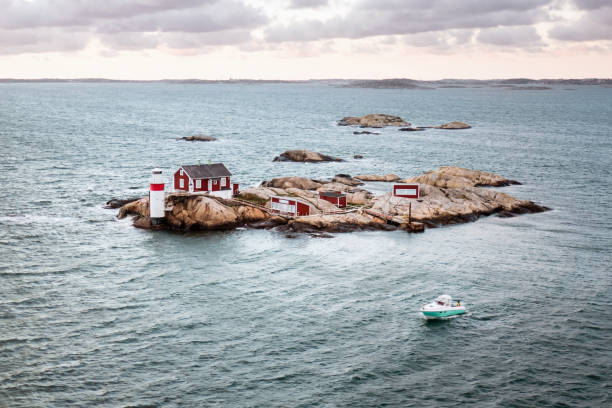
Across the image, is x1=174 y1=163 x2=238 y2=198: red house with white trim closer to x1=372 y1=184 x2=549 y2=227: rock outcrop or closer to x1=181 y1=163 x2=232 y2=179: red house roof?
x1=181 y1=163 x2=232 y2=179: red house roof

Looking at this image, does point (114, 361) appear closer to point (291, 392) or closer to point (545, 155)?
point (291, 392)

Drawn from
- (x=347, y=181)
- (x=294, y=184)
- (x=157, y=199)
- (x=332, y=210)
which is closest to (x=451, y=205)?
(x=332, y=210)

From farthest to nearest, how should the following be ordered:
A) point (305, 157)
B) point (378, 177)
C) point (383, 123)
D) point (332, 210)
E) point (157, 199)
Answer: point (383, 123)
point (305, 157)
point (378, 177)
point (332, 210)
point (157, 199)

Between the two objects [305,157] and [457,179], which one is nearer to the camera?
[457,179]

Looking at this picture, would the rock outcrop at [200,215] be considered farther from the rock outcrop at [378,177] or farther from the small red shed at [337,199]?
the rock outcrop at [378,177]

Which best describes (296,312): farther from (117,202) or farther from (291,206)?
(117,202)

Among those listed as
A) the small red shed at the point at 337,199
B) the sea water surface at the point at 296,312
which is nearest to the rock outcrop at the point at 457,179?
the sea water surface at the point at 296,312
